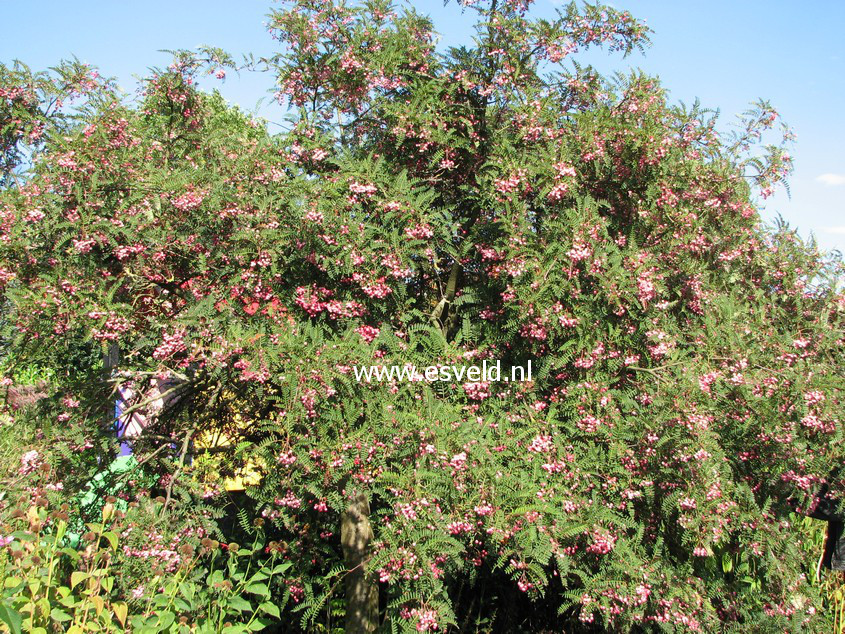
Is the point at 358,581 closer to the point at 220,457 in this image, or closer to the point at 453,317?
the point at 220,457

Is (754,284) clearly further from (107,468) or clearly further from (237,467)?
(107,468)

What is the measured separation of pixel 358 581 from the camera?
14.4ft

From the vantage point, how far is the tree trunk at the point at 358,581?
4344 mm

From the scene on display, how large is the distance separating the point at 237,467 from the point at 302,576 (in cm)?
83

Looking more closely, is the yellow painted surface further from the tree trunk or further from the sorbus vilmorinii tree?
the tree trunk

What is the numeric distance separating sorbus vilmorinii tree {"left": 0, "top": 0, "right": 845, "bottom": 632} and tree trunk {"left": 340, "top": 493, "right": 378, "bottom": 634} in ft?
0.09

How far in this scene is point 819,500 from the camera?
15.2 feet

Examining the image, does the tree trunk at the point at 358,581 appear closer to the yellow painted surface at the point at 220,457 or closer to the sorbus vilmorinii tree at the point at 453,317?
the sorbus vilmorinii tree at the point at 453,317

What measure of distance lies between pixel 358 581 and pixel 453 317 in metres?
2.05

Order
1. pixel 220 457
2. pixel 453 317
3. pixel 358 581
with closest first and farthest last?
1. pixel 220 457
2. pixel 358 581
3. pixel 453 317

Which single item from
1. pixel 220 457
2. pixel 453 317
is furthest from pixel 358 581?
pixel 453 317

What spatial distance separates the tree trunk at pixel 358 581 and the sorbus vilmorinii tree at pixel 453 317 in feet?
0.09

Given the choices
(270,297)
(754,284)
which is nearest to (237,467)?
(270,297)

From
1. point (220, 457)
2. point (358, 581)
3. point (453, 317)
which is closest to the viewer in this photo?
point (220, 457)
